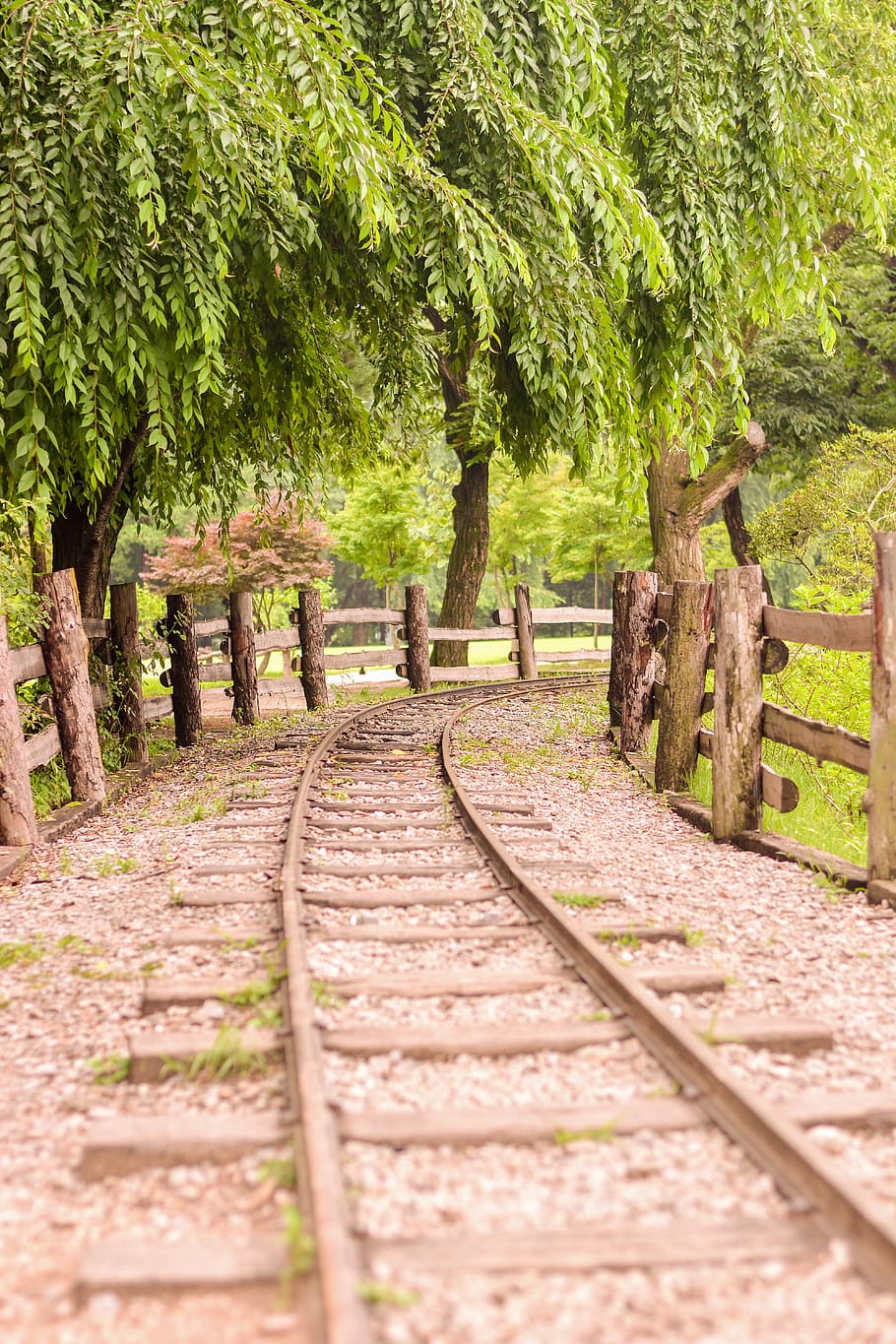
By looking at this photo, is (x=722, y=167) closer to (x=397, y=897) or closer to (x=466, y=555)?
(x=397, y=897)

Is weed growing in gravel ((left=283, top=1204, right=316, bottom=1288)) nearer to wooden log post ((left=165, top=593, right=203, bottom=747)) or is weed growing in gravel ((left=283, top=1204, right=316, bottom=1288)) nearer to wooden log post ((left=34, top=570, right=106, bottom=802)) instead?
wooden log post ((left=34, top=570, right=106, bottom=802))

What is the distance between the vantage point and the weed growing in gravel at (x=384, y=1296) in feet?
7.16

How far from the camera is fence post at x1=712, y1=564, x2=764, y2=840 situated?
6617mm

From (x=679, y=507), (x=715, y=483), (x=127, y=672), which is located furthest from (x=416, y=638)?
(x=127, y=672)

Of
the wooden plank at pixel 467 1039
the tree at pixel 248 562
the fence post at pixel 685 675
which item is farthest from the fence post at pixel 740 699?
the tree at pixel 248 562

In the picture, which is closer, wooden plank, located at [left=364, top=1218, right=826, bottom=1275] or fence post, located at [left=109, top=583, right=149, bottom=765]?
wooden plank, located at [left=364, top=1218, right=826, bottom=1275]

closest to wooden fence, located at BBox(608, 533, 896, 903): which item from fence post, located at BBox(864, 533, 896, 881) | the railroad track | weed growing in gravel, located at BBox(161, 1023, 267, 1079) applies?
fence post, located at BBox(864, 533, 896, 881)

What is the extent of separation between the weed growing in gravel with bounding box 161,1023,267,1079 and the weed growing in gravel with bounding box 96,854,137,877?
9.86 ft

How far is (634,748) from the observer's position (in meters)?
10.3

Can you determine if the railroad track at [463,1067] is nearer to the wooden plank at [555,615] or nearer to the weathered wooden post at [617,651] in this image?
the weathered wooden post at [617,651]

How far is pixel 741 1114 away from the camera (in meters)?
2.91

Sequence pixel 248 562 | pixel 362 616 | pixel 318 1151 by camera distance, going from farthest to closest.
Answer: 1. pixel 248 562
2. pixel 362 616
3. pixel 318 1151

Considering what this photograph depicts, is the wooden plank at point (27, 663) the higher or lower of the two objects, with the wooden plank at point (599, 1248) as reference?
higher

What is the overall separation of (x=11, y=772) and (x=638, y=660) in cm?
571
